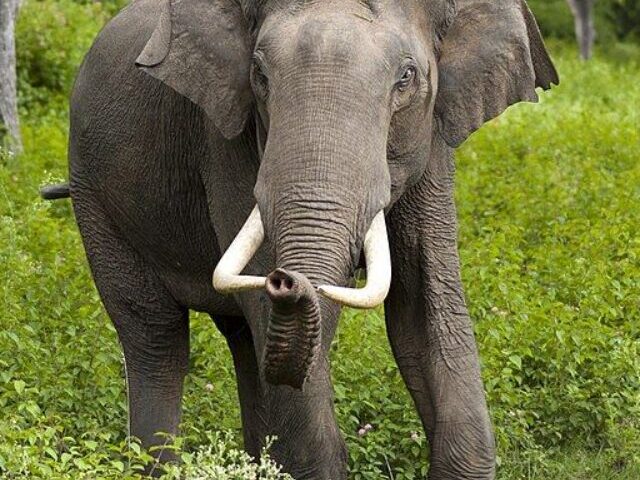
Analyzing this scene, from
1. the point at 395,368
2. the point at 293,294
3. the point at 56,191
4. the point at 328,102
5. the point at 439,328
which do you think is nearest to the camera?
the point at 293,294

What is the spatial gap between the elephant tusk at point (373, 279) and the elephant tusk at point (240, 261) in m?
Answer: 0.19

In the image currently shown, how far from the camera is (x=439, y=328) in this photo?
6.45 metres

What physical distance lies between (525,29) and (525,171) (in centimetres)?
554

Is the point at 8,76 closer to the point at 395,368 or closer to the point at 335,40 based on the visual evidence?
the point at 395,368

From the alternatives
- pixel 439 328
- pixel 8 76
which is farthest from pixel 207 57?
pixel 8 76

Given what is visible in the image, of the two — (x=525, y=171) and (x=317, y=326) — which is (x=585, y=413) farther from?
(x=525, y=171)

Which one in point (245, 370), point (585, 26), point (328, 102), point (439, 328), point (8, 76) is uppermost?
point (328, 102)

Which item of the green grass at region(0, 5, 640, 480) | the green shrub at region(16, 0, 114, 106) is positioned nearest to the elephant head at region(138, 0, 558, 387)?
the green grass at region(0, 5, 640, 480)

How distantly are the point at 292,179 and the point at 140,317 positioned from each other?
215cm

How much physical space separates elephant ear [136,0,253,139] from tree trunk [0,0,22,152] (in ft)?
20.3

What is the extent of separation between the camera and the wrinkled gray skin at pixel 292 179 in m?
5.54

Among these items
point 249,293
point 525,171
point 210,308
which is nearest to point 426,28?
point 249,293

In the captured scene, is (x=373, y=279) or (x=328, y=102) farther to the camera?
(x=328, y=102)

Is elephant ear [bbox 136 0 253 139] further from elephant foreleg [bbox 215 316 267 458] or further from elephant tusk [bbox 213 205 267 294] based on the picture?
elephant foreleg [bbox 215 316 267 458]
